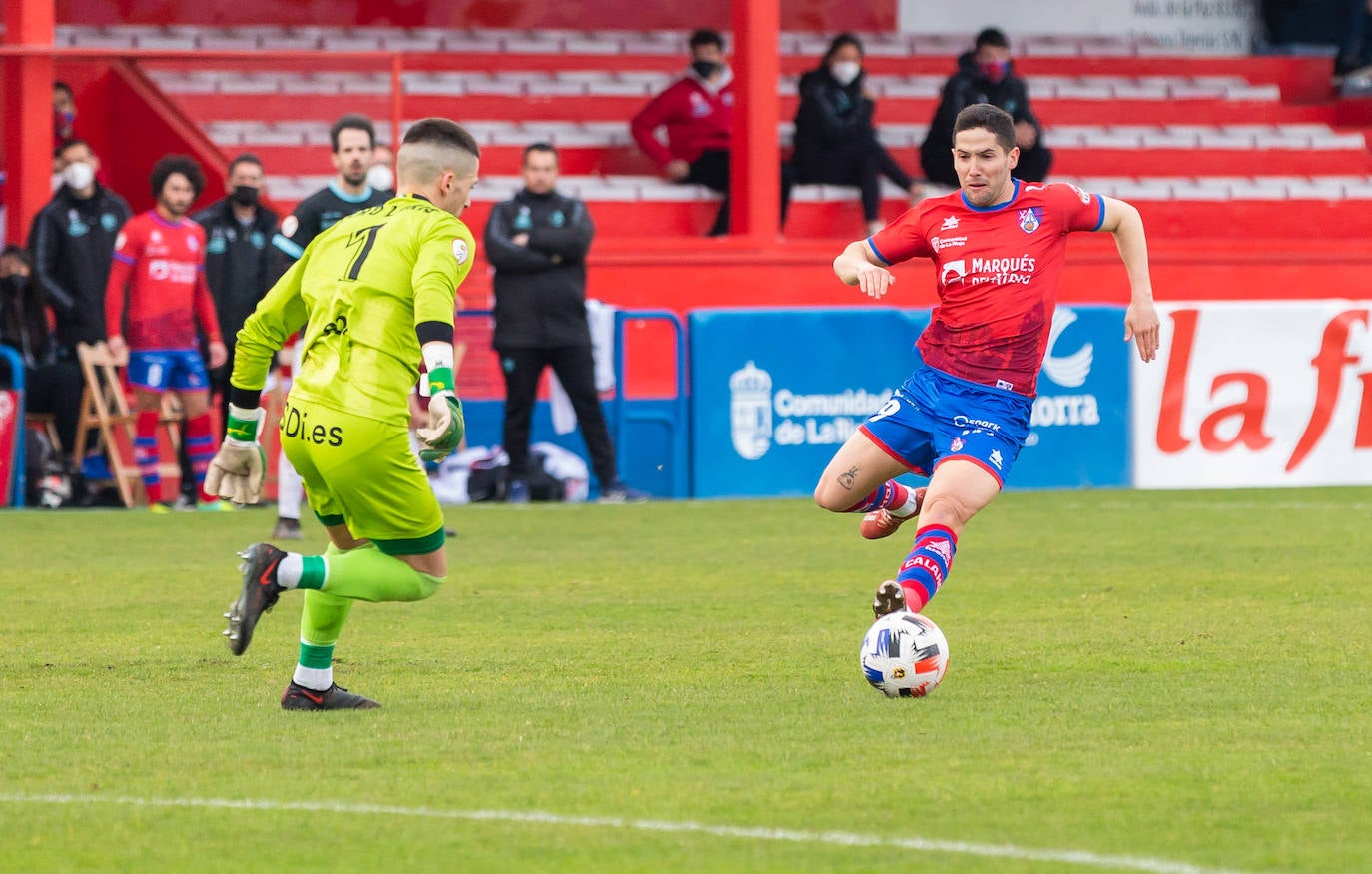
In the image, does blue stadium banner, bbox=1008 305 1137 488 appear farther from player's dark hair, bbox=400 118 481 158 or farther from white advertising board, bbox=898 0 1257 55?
player's dark hair, bbox=400 118 481 158

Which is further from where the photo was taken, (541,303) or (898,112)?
(898,112)

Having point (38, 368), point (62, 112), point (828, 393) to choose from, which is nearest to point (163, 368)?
point (38, 368)

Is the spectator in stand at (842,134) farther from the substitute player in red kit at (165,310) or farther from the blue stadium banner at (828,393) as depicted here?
the substitute player in red kit at (165,310)

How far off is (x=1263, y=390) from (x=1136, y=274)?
7.77 metres

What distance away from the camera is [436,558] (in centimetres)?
593

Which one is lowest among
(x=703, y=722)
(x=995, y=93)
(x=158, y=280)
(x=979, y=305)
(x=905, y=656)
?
(x=703, y=722)

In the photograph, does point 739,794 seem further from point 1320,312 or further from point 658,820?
point 1320,312

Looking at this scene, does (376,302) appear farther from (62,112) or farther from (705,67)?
(705,67)

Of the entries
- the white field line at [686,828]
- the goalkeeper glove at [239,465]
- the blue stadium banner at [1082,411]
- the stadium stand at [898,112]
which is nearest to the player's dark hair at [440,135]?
the goalkeeper glove at [239,465]

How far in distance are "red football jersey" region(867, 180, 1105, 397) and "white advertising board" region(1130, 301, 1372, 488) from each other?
24.6ft

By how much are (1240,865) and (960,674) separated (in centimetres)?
262

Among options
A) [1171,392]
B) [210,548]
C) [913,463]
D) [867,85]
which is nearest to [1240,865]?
[913,463]

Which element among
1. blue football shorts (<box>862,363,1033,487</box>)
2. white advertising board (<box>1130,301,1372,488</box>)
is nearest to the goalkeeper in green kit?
blue football shorts (<box>862,363,1033,487</box>)

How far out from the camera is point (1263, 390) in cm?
1454
